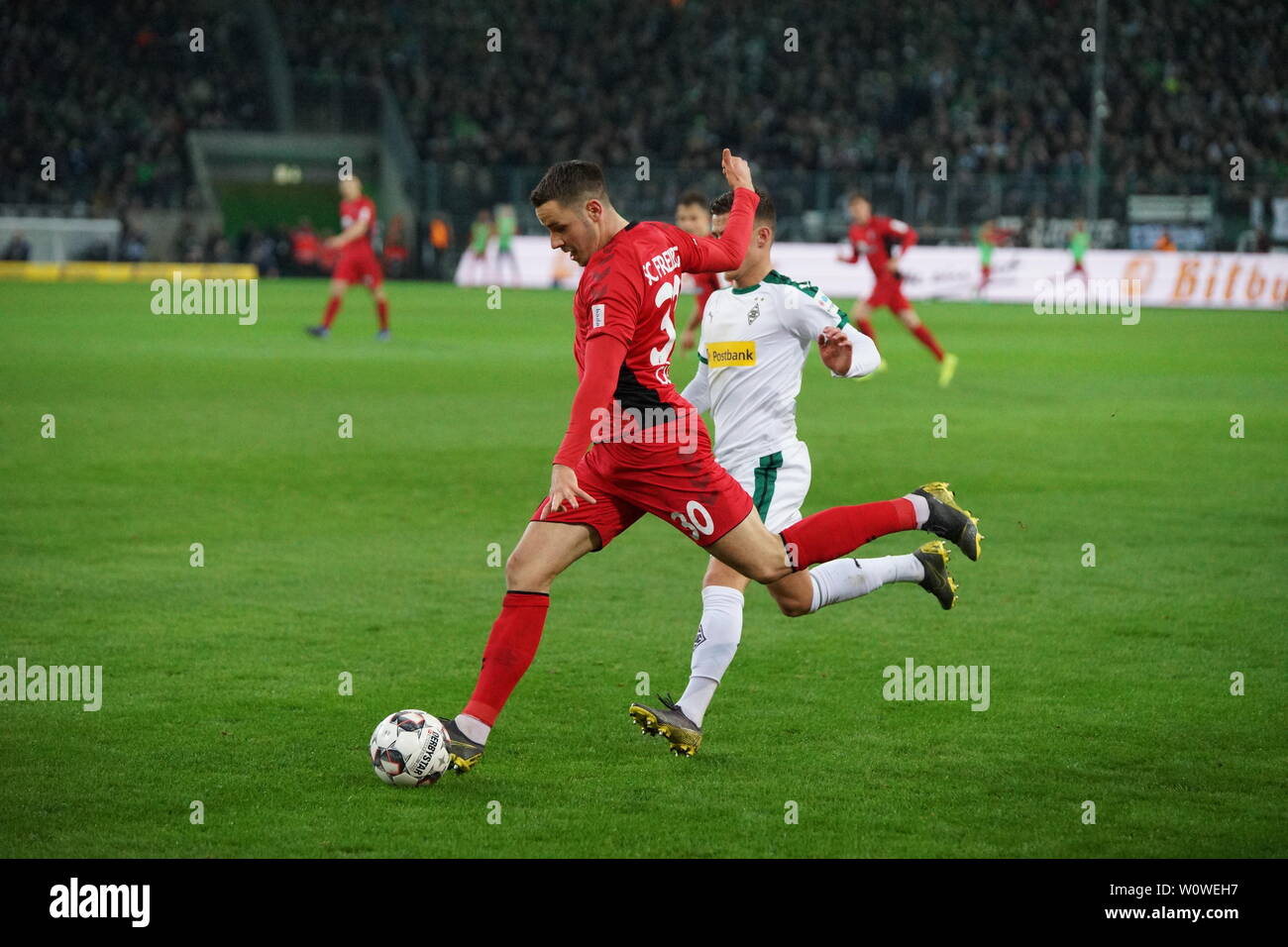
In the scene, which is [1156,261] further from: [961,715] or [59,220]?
[961,715]

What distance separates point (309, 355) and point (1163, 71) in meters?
32.5

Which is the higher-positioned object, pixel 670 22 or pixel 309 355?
pixel 670 22

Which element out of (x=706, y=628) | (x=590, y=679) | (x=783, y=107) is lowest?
(x=590, y=679)

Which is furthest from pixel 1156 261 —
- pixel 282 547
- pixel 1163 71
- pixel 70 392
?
pixel 282 547

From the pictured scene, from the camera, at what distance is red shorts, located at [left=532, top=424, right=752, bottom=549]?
5.41m

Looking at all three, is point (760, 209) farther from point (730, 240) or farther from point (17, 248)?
point (17, 248)

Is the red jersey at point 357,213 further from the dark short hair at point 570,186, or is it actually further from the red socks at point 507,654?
the red socks at point 507,654

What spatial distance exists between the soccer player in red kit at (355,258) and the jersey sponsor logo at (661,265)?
691 inches

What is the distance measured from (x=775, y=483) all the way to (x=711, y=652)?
798mm

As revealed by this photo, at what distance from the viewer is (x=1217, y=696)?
641cm

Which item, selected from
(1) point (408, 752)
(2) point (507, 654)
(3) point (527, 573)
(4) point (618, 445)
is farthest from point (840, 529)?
(1) point (408, 752)

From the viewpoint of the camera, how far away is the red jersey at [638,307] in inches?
199

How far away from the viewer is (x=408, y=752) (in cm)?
514

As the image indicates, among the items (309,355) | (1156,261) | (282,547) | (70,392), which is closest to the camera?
(282,547)
